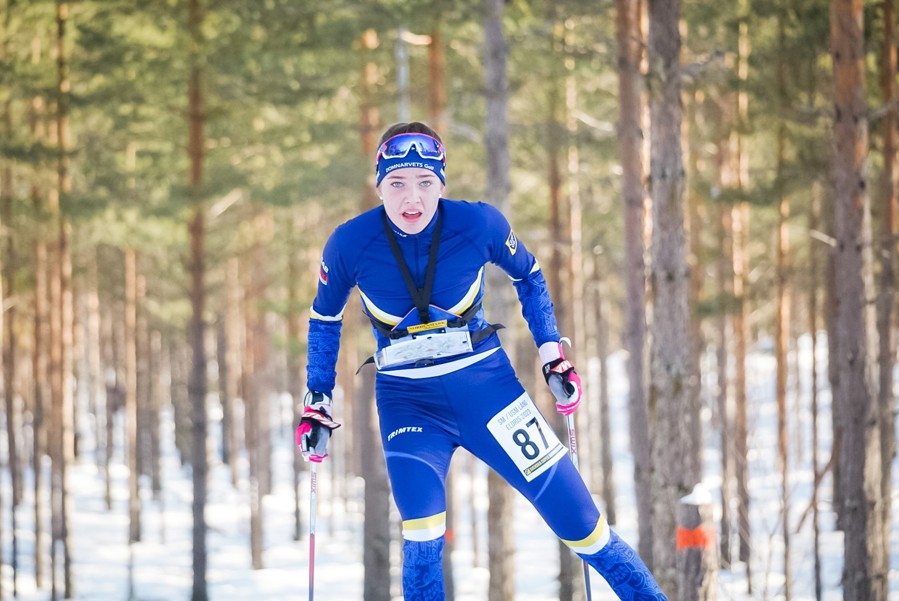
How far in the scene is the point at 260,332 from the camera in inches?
1205

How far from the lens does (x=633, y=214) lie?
14.4 metres

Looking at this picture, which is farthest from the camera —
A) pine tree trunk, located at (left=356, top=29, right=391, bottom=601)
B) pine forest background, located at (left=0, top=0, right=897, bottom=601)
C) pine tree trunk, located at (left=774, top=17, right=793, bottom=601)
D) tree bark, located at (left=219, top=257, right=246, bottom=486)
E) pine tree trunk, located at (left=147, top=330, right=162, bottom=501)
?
pine tree trunk, located at (left=147, top=330, right=162, bottom=501)

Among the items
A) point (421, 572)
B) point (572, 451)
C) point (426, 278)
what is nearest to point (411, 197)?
point (426, 278)

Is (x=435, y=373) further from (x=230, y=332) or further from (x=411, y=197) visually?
(x=230, y=332)

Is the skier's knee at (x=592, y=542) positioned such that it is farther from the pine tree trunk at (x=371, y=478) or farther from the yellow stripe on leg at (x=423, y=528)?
the pine tree trunk at (x=371, y=478)

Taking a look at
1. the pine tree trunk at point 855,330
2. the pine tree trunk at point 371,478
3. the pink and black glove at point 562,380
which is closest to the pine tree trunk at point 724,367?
the pine tree trunk at point 371,478

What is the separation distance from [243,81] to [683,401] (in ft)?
38.5

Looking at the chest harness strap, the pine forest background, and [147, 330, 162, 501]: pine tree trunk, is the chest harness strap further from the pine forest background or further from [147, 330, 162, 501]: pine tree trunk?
[147, 330, 162, 501]: pine tree trunk

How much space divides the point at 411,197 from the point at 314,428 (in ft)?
4.32

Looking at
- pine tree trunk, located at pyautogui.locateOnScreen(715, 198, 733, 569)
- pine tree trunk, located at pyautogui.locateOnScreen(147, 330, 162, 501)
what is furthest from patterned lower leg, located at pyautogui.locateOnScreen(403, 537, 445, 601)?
pine tree trunk, located at pyautogui.locateOnScreen(147, 330, 162, 501)

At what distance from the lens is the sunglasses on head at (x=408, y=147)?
4.90 meters

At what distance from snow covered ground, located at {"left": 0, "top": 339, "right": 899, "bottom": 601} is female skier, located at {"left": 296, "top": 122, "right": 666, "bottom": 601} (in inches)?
305

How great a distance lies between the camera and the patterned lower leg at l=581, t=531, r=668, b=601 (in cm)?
482

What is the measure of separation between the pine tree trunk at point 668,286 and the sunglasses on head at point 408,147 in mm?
4029
